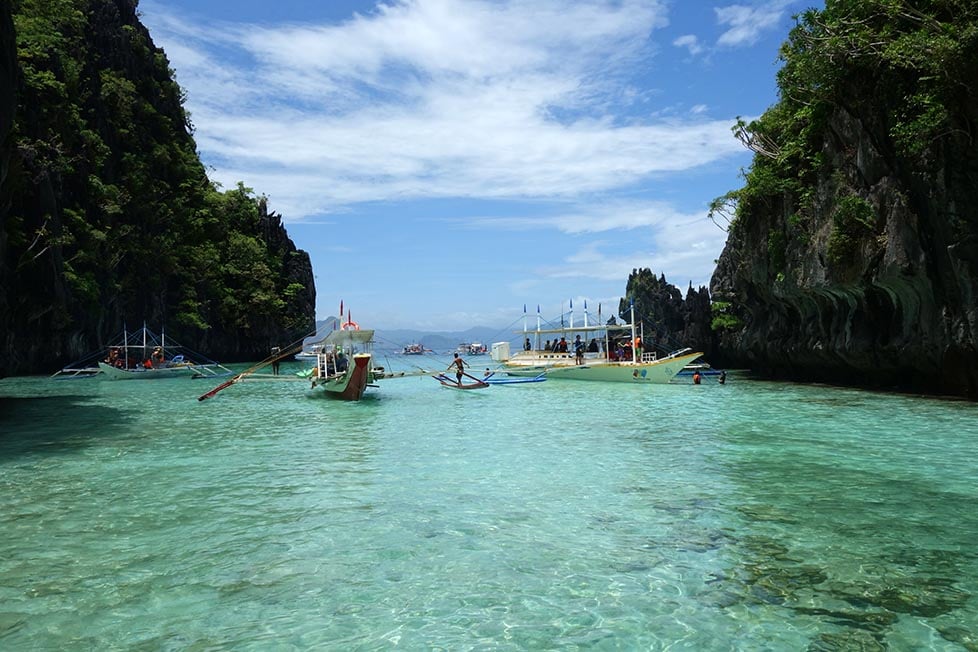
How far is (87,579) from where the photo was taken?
6.14 metres

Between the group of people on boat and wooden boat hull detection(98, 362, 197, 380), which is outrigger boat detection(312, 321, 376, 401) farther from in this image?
the group of people on boat

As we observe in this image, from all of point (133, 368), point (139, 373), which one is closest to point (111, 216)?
point (133, 368)

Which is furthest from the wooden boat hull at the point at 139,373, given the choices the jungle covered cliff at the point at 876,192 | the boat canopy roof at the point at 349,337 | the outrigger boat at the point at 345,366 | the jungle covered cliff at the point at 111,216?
the jungle covered cliff at the point at 876,192

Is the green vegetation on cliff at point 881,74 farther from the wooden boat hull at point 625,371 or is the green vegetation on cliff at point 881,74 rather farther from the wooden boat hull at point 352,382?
the wooden boat hull at point 352,382

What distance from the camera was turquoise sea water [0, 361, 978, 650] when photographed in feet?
16.8

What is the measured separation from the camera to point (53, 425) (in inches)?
709

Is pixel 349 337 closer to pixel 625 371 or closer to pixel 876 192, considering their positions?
pixel 625 371

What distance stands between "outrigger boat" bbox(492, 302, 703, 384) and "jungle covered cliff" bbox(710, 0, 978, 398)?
255 inches

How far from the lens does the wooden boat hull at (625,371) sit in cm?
3278

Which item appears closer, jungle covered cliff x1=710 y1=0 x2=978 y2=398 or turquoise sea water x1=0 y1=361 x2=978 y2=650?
turquoise sea water x1=0 y1=361 x2=978 y2=650

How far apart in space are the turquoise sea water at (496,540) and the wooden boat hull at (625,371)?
16915mm

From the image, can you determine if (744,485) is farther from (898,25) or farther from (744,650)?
(898,25)

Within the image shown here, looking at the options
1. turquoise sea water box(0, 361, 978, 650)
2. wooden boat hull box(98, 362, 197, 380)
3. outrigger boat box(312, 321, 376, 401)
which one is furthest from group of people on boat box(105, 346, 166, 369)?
turquoise sea water box(0, 361, 978, 650)

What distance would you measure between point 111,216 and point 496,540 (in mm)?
47790
